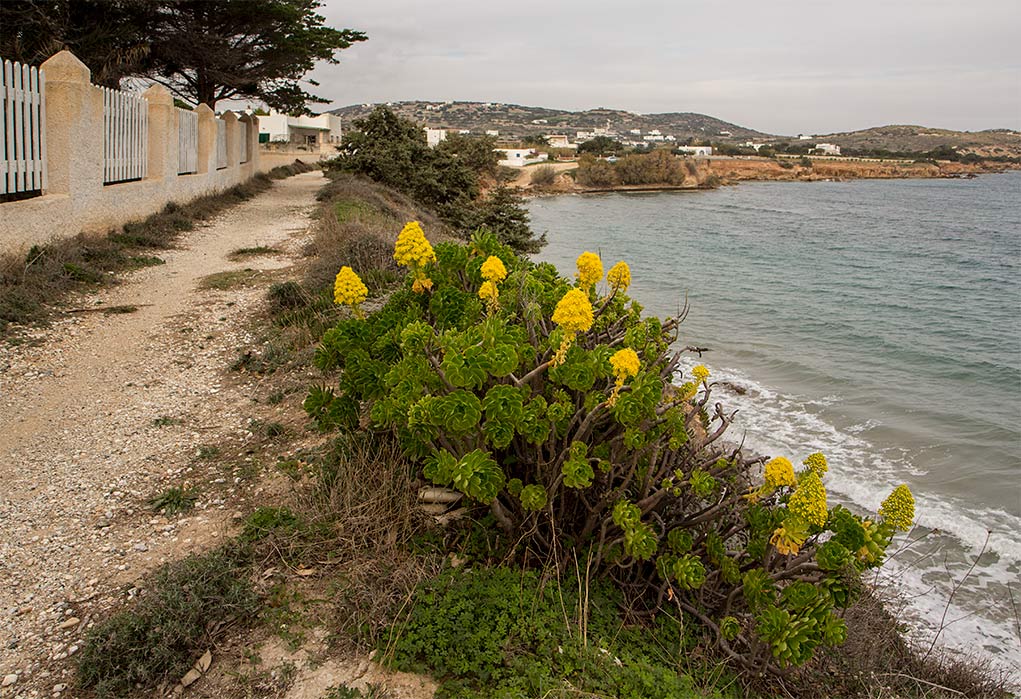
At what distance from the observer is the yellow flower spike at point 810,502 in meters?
2.92

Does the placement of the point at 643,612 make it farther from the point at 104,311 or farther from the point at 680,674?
the point at 104,311

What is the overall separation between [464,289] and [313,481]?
138cm

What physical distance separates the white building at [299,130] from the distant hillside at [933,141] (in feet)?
338

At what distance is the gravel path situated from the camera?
10.9ft

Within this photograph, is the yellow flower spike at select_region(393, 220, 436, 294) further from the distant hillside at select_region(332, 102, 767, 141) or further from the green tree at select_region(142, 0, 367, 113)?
the distant hillside at select_region(332, 102, 767, 141)

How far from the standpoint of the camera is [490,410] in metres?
3.09

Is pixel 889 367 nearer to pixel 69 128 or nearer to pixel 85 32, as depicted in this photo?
pixel 69 128

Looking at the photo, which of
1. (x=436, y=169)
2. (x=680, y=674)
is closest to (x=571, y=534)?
(x=680, y=674)

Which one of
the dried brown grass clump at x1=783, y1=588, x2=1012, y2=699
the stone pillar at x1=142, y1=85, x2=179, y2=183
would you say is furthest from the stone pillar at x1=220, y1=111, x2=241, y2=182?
the dried brown grass clump at x1=783, y1=588, x2=1012, y2=699

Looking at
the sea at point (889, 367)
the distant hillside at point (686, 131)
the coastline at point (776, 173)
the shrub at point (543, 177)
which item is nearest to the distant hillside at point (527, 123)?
the distant hillside at point (686, 131)

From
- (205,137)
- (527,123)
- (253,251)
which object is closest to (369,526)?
(253,251)

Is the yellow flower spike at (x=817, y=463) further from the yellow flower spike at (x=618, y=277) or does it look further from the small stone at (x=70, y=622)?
the small stone at (x=70, y=622)

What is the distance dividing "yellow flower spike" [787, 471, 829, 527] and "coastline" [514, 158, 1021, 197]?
51793 mm

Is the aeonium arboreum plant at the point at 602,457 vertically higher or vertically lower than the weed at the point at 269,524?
higher
